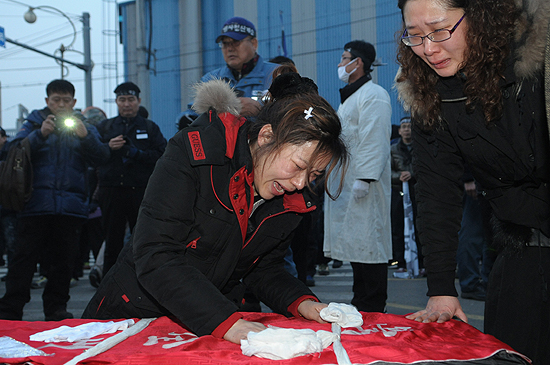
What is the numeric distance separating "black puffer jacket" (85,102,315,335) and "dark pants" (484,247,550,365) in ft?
2.35

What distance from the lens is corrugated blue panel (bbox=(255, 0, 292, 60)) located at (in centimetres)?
2066

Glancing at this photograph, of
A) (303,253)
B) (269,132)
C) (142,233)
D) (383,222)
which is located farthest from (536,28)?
(303,253)

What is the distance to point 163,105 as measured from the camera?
21.7 meters

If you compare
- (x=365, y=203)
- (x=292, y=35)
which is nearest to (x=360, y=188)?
(x=365, y=203)

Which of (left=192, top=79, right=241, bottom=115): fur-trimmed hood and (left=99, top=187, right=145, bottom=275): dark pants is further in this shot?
(left=99, top=187, right=145, bottom=275): dark pants

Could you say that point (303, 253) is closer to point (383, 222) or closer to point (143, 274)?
point (383, 222)

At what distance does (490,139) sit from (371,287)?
2.13 metres

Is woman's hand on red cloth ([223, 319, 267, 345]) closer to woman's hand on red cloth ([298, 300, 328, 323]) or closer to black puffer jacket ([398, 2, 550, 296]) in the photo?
woman's hand on red cloth ([298, 300, 328, 323])

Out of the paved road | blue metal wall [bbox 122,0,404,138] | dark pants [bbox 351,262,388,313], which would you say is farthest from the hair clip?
blue metal wall [bbox 122,0,404,138]

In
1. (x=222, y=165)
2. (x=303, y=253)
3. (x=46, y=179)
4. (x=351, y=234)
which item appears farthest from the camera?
(x=303, y=253)

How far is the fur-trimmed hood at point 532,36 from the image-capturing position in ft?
5.48

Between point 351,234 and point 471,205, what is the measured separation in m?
2.18

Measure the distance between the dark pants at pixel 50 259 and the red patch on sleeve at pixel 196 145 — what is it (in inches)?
115

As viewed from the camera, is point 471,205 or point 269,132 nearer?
point 269,132
